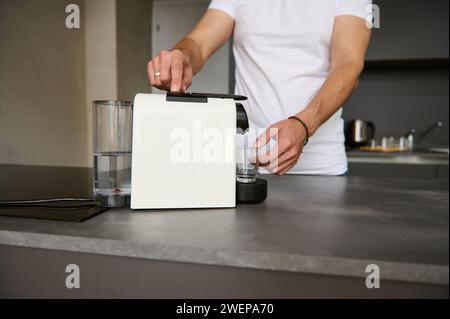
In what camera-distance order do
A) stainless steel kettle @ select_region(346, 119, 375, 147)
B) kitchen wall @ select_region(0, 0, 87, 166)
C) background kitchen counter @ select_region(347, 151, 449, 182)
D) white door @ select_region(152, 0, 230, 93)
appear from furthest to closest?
1. white door @ select_region(152, 0, 230, 93)
2. stainless steel kettle @ select_region(346, 119, 375, 147)
3. background kitchen counter @ select_region(347, 151, 449, 182)
4. kitchen wall @ select_region(0, 0, 87, 166)

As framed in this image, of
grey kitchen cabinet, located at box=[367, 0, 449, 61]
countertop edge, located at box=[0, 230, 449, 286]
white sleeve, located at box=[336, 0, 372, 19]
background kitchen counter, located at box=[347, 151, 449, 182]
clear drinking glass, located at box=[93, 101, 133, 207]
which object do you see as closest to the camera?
countertop edge, located at box=[0, 230, 449, 286]

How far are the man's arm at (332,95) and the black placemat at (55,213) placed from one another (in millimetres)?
346

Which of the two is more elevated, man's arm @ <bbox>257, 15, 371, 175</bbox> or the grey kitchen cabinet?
the grey kitchen cabinet

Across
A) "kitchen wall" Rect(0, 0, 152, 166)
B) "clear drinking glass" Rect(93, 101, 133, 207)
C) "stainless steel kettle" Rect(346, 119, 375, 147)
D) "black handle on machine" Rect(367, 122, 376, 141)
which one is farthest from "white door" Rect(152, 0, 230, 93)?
"clear drinking glass" Rect(93, 101, 133, 207)

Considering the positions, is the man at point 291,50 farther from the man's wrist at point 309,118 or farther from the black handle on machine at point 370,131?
the black handle on machine at point 370,131

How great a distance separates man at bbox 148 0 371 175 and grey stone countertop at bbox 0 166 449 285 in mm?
596

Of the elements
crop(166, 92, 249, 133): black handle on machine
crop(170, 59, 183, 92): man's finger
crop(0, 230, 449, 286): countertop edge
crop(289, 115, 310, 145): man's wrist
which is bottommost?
crop(0, 230, 449, 286): countertop edge

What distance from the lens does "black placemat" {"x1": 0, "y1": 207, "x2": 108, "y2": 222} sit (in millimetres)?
663

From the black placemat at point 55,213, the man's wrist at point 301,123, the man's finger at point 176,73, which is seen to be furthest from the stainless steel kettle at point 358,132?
the black placemat at point 55,213

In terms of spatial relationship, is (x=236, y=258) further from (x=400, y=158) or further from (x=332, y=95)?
(x=400, y=158)

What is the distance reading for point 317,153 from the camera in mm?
1389

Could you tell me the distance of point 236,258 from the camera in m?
0.50

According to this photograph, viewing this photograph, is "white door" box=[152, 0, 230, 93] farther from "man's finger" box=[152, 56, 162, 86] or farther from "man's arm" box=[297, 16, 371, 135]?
"man's finger" box=[152, 56, 162, 86]
